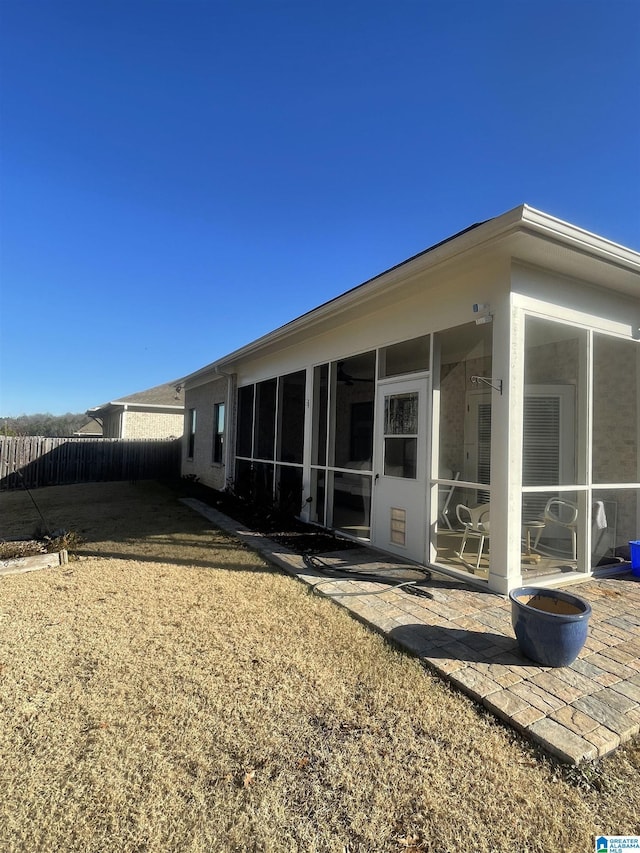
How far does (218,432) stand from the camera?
12453 millimetres

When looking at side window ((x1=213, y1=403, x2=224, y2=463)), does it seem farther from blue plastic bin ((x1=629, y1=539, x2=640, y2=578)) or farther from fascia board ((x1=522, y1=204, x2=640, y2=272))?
fascia board ((x1=522, y1=204, x2=640, y2=272))

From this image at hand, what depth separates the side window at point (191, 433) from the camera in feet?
48.6

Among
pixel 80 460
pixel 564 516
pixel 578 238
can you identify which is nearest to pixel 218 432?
pixel 80 460

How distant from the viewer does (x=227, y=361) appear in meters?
10.4

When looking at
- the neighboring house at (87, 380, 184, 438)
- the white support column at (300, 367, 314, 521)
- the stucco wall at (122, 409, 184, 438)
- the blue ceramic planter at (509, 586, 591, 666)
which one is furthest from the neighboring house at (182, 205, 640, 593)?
the stucco wall at (122, 409, 184, 438)

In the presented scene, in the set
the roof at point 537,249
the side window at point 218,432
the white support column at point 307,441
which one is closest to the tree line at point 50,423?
the side window at point 218,432

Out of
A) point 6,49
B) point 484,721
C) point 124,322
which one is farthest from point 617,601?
point 124,322

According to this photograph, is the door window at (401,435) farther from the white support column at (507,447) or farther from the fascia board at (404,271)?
the fascia board at (404,271)

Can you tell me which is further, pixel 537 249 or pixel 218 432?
pixel 218 432

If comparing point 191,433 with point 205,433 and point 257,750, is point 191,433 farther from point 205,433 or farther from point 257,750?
point 257,750

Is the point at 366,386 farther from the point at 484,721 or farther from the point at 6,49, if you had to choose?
the point at 6,49

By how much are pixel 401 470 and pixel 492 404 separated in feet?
5.30

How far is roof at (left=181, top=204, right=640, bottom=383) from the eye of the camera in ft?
11.5

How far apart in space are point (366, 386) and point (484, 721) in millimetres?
4839
